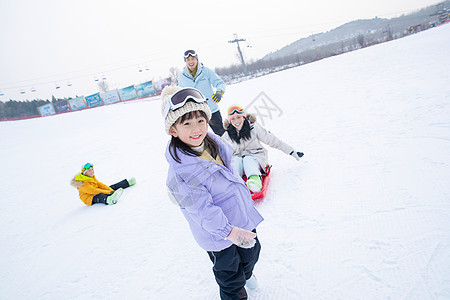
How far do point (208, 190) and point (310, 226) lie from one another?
4.12ft

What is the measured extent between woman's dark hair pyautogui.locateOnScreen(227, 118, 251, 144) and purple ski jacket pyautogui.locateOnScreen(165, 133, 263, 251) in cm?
161

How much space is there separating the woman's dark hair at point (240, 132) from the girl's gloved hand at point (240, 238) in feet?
6.27

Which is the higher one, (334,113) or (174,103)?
(174,103)

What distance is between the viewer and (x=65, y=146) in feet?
30.1

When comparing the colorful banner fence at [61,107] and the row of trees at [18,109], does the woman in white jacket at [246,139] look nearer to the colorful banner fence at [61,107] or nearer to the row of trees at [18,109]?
the colorful banner fence at [61,107]

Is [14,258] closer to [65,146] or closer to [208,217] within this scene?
[208,217]

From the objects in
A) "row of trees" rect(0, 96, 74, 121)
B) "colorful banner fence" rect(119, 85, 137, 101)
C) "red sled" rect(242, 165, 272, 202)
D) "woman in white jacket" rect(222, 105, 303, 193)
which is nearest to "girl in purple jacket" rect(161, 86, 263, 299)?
"red sled" rect(242, 165, 272, 202)

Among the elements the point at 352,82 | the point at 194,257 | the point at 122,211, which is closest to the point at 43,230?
the point at 122,211

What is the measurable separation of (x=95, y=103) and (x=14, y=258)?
35.3 m

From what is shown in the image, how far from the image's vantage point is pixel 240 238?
3.89ft

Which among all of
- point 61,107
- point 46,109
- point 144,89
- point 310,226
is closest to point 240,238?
point 310,226

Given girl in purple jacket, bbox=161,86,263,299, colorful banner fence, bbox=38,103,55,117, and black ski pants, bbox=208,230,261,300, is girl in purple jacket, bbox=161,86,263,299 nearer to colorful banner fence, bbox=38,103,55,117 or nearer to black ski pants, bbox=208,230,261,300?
black ski pants, bbox=208,230,261,300

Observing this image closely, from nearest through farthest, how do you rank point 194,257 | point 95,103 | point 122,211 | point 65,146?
point 194,257
point 122,211
point 65,146
point 95,103

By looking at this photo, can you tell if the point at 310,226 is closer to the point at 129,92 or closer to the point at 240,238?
the point at 240,238
